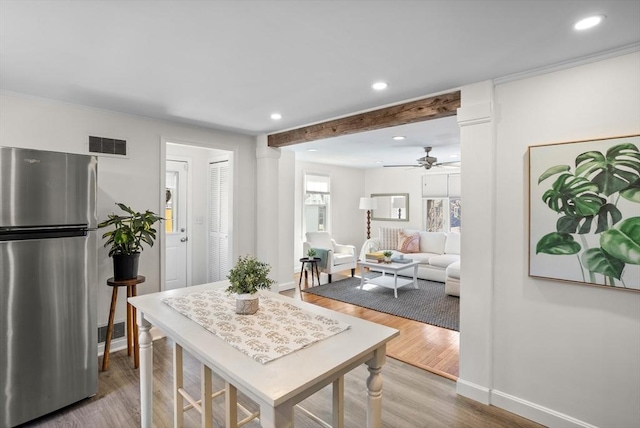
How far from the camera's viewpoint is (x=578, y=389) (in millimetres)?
2076

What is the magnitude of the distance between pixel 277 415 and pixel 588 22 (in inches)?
92.2

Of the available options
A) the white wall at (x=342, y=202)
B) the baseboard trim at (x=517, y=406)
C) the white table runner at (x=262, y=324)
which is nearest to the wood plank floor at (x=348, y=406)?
the baseboard trim at (x=517, y=406)

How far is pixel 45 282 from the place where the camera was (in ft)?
7.14

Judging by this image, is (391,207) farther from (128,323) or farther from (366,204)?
(128,323)

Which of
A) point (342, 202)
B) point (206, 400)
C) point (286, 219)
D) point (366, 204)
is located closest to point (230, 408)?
point (206, 400)

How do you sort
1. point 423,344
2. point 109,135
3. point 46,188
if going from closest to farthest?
point 46,188, point 109,135, point 423,344

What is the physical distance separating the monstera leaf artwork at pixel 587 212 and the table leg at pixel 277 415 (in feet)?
6.50

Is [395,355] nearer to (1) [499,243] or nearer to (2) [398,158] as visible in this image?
(1) [499,243]

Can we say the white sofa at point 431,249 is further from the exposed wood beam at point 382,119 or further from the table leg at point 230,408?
the table leg at point 230,408

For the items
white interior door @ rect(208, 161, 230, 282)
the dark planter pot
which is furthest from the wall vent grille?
white interior door @ rect(208, 161, 230, 282)

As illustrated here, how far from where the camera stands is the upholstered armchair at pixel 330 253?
5.96 metres

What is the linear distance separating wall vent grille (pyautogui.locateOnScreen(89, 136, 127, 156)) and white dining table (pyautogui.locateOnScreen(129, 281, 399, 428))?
6.80ft

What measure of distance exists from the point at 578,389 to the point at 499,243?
103 centimetres

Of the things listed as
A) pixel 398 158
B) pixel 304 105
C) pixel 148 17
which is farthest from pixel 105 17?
pixel 398 158
